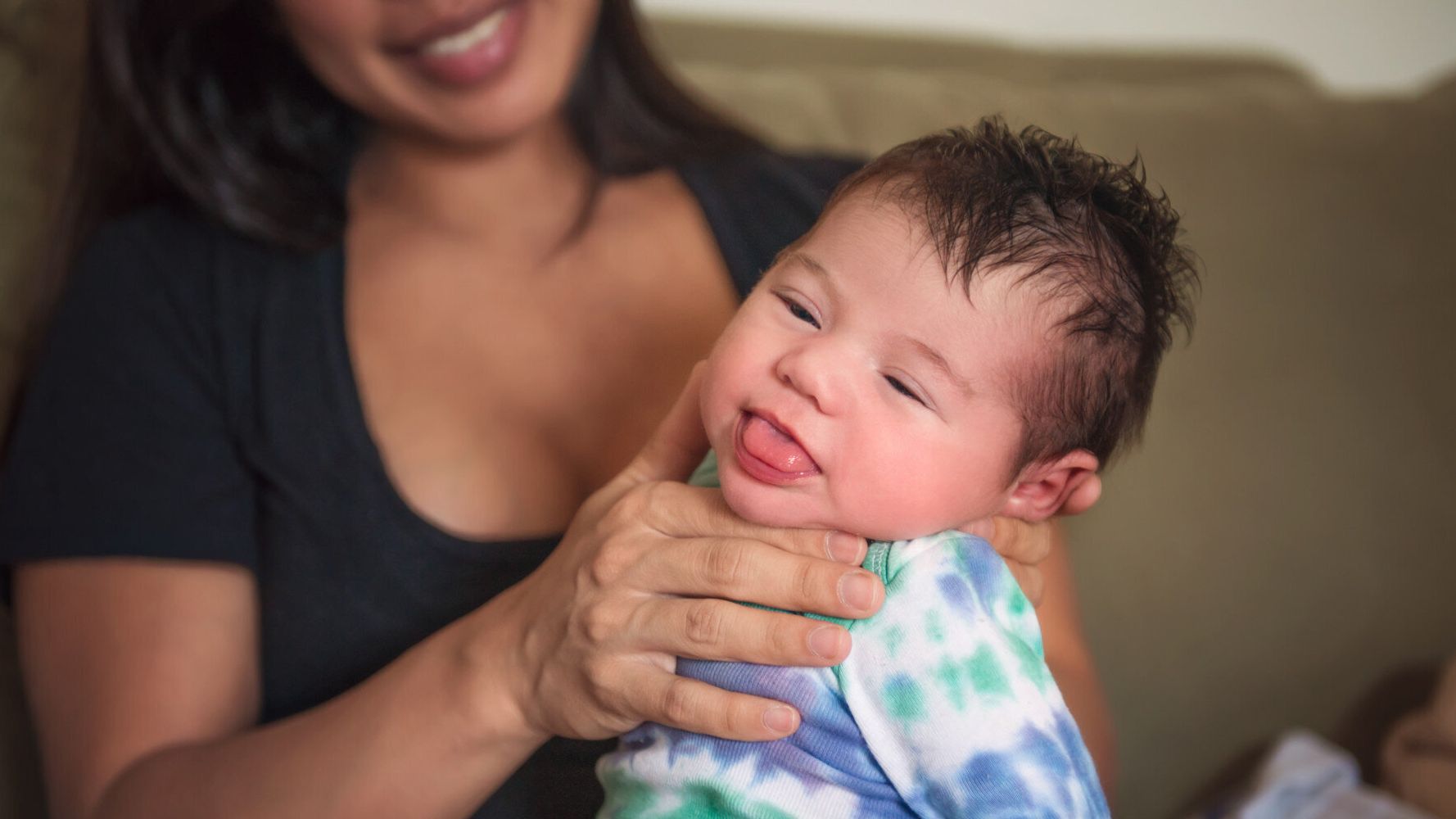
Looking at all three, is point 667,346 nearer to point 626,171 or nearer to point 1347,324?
point 626,171

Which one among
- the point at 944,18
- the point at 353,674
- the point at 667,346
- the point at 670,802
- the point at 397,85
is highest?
the point at 944,18

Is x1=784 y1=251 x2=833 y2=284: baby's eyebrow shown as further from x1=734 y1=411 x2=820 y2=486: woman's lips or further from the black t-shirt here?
the black t-shirt

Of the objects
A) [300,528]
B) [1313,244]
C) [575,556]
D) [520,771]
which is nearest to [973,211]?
[575,556]

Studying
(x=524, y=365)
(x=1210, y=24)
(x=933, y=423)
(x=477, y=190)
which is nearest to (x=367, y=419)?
(x=524, y=365)

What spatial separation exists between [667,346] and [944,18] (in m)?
0.78

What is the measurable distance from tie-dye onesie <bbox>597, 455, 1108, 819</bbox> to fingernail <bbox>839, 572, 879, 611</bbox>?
2 centimetres

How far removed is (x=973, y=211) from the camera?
525 mm

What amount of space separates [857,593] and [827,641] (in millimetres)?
26

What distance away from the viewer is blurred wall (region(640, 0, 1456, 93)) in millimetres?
1354

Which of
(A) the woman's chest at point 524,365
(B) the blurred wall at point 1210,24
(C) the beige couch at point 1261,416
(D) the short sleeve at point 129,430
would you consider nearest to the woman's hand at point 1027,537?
(A) the woman's chest at point 524,365

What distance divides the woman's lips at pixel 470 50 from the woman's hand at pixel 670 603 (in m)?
0.29

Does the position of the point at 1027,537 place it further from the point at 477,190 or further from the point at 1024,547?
the point at 477,190

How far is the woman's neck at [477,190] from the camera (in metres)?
0.89

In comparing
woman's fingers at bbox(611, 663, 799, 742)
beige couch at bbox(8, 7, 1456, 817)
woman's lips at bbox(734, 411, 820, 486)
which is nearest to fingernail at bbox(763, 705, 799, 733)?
woman's fingers at bbox(611, 663, 799, 742)
